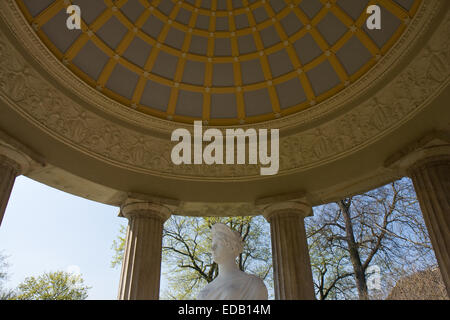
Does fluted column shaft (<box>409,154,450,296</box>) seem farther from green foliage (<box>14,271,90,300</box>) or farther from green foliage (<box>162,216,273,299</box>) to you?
green foliage (<box>14,271,90,300</box>)

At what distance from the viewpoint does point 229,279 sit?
22.5 ft

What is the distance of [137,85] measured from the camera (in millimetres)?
17891

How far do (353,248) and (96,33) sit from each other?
63.0 ft

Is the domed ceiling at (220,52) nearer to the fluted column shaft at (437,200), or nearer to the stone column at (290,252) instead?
the stone column at (290,252)

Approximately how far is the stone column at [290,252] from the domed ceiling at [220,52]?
4.53 meters

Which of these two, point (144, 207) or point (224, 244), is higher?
point (144, 207)

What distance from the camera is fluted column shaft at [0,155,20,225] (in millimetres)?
12672

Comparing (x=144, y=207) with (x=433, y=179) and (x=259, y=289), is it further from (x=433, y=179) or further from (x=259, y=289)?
(x=433, y=179)

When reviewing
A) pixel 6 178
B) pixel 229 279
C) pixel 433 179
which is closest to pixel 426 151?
pixel 433 179

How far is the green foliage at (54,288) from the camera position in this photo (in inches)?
1141

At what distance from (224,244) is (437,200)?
913 centimetres

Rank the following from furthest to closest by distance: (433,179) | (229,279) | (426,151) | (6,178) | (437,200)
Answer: (426,151) → (433,179) → (6,178) → (437,200) → (229,279)

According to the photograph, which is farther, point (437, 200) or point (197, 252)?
point (197, 252)

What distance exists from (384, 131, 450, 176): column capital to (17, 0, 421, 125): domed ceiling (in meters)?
3.75
